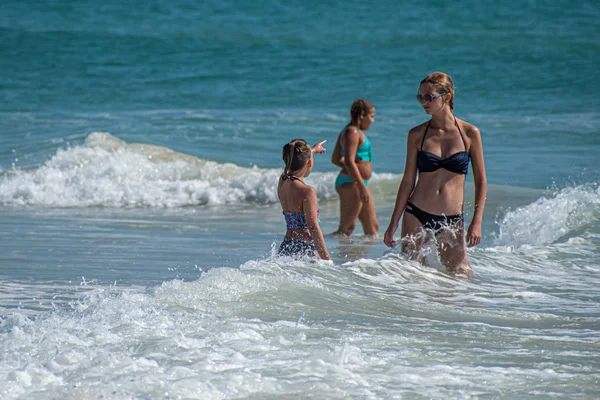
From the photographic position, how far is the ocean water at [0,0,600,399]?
13.3 ft

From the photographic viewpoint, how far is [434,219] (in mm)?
5684

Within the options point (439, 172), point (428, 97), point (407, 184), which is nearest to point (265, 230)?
point (407, 184)

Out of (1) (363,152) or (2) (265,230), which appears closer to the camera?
(1) (363,152)

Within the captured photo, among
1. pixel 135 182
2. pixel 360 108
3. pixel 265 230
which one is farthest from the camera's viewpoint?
pixel 135 182

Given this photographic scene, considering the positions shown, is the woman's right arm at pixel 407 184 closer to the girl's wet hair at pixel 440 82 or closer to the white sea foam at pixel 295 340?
the girl's wet hair at pixel 440 82

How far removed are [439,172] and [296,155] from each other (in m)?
0.99

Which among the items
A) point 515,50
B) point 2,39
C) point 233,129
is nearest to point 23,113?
point 233,129

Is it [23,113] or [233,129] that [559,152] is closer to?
[233,129]

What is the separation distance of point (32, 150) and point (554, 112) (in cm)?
1510

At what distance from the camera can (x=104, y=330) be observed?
4363 mm

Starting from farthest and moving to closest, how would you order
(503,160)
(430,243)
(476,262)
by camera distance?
(503,160), (476,262), (430,243)

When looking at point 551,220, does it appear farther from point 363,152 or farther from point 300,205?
point 300,205

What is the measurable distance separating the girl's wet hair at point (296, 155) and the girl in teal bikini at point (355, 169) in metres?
3.40

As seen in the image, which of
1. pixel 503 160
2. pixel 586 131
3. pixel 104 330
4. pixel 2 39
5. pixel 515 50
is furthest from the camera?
pixel 2 39
